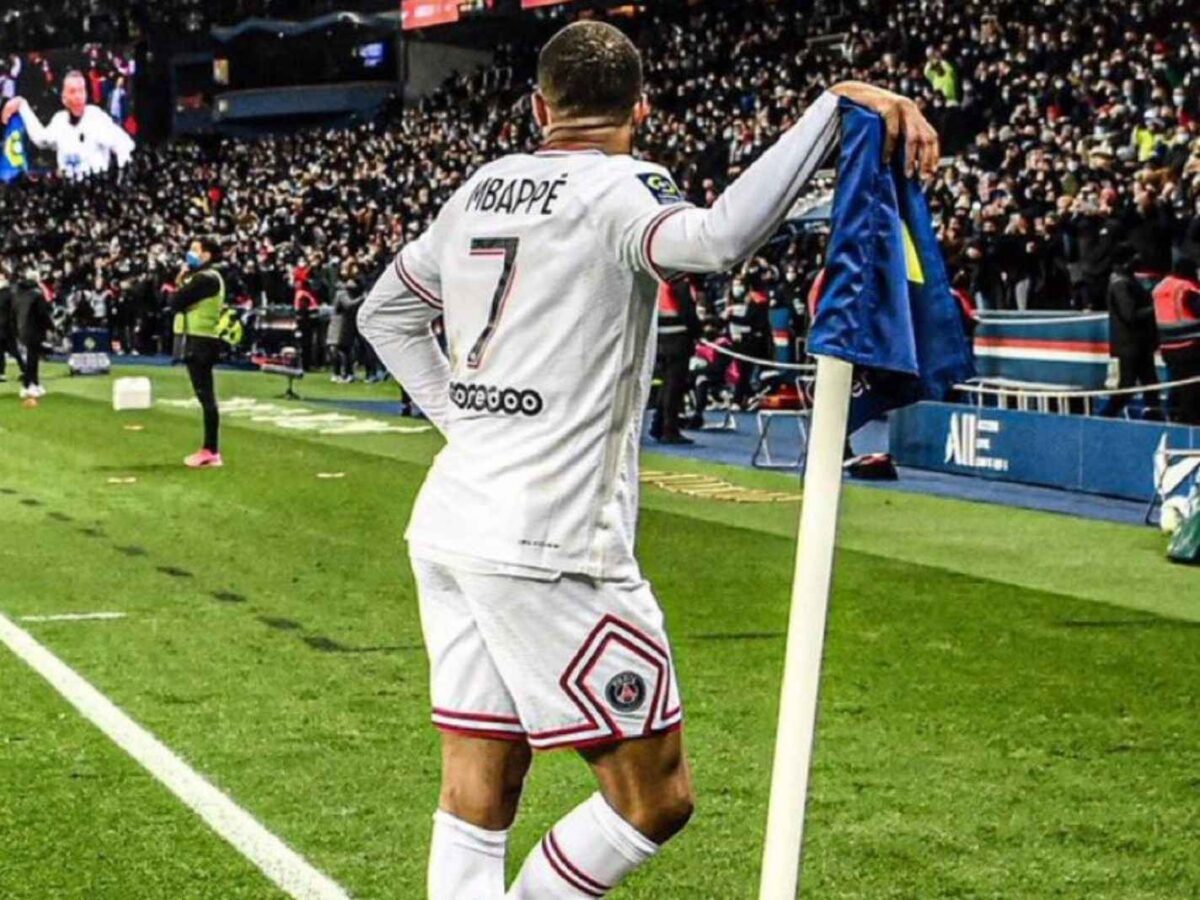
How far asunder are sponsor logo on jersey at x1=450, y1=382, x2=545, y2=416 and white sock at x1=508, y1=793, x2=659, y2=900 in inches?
27.5

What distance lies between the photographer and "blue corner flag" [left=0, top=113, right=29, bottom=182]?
6462 cm

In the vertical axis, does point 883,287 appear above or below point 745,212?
below

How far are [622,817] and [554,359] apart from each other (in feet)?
2.66

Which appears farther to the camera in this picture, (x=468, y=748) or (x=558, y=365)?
(x=468, y=748)

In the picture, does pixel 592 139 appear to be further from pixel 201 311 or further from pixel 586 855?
pixel 201 311

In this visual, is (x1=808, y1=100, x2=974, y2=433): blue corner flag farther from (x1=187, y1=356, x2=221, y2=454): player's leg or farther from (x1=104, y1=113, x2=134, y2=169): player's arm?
(x1=104, y1=113, x2=134, y2=169): player's arm

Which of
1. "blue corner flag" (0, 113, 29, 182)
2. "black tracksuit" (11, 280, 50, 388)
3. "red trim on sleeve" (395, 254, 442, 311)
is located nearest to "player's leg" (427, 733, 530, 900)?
"red trim on sleeve" (395, 254, 442, 311)

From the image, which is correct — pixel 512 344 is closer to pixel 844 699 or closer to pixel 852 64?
pixel 844 699

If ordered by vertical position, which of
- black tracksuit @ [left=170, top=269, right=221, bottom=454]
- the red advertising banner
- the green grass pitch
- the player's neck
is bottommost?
the green grass pitch

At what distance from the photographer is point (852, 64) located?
3344 cm

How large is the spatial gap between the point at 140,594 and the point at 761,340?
46.3ft

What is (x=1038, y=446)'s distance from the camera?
16.0 metres

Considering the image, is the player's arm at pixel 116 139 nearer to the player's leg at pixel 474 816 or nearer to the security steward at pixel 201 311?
the security steward at pixel 201 311

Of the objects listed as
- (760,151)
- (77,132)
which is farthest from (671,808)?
(77,132)
